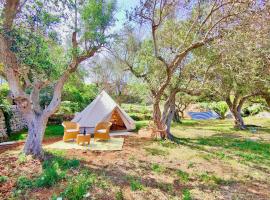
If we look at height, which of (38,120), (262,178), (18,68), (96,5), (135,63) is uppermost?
(96,5)

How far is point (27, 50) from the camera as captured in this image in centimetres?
686

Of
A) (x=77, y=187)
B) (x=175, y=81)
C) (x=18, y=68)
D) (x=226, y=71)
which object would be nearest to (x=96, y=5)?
(x=18, y=68)

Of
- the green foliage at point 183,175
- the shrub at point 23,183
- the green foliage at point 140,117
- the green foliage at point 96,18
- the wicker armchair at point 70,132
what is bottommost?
the green foliage at point 183,175

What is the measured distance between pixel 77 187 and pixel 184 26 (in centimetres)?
875

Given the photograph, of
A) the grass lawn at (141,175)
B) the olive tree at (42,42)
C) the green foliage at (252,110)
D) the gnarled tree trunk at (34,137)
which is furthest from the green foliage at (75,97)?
the green foliage at (252,110)

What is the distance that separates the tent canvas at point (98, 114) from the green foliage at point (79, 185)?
309 inches

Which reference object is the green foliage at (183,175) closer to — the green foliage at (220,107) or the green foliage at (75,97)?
the green foliage at (75,97)

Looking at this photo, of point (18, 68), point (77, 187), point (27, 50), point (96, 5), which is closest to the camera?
point (77, 187)

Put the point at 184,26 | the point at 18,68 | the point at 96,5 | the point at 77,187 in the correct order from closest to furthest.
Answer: the point at 77,187 → the point at 18,68 → the point at 96,5 → the point at 184,26

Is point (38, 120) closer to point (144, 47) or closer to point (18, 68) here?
point (18, 68)

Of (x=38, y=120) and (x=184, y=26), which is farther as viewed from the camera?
(x=184, y=26)

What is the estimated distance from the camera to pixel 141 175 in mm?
6844

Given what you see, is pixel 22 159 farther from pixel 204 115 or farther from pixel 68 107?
pixel 204 115

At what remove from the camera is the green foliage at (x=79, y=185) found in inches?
204
